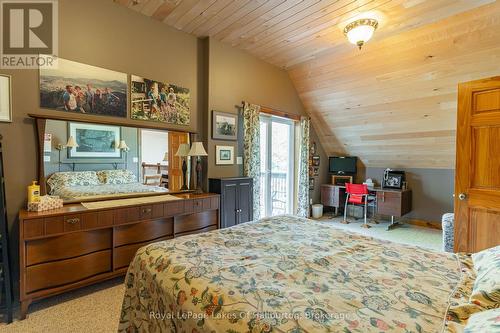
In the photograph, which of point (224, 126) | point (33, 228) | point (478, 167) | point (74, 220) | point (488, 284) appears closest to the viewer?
point (488, 284)

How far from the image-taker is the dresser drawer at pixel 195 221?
2.94 meters

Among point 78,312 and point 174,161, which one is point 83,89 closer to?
point 174,161

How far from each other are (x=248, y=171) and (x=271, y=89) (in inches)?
59.0

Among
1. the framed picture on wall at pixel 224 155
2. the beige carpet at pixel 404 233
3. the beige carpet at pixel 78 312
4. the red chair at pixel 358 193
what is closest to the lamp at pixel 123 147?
the framed picture on wall at pixel 224 155

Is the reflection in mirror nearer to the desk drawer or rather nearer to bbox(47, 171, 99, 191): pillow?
bbox(47, 171, 99, 191): pillow

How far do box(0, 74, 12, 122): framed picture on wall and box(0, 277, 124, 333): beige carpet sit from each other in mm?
1619

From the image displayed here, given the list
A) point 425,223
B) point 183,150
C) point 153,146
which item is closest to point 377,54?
point 183,150

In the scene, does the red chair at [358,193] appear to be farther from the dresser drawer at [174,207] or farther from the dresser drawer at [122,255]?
the dresser drawer at [122,255]

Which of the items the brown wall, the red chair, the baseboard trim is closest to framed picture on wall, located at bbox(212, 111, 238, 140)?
the brown wall

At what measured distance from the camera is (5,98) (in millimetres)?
2148

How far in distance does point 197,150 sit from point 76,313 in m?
1.99

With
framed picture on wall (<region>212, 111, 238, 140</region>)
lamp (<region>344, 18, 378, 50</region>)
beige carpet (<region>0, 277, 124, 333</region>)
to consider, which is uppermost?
lamp (<region>344, 18, 378, 50</region>)

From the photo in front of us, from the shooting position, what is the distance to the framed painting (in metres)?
2.57

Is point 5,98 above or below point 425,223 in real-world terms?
above
